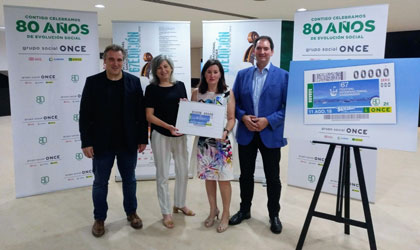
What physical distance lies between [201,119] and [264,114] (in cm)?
53

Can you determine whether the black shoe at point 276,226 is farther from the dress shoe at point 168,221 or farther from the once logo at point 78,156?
the once logo at point 78,156

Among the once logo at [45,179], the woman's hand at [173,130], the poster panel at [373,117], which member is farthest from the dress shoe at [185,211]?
the once logo at [45,179]

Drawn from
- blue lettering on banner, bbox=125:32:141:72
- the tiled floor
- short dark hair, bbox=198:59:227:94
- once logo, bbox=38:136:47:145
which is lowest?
the tiled floor

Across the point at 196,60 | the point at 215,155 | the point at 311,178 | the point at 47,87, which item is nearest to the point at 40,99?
the point at 47,87

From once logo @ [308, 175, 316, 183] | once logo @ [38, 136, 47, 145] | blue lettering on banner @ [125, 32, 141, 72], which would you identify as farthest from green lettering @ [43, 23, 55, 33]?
once logo @ [308, 175, 316, 183]

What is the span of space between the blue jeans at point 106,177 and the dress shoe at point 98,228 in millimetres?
39

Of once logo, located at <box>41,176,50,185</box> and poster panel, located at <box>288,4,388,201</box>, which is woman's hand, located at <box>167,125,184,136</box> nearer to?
poster panel, located at <box>288,4,388,201</box>

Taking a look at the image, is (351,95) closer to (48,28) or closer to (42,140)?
(48,28)

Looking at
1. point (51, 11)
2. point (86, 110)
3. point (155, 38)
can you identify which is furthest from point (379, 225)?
point (51, 11)

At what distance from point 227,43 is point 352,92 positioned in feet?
6.82

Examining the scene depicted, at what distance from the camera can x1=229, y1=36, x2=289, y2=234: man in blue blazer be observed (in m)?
2.58

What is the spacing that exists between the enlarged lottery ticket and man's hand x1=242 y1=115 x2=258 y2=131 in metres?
0.44

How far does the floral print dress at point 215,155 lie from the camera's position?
2611 millimetres

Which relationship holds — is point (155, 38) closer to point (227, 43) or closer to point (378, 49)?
point (227, 43)
